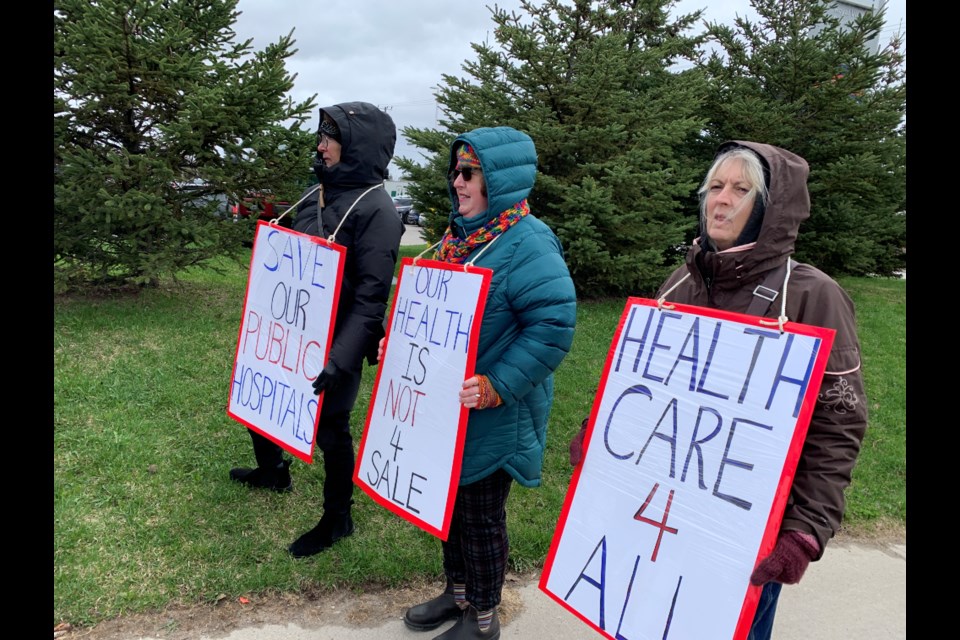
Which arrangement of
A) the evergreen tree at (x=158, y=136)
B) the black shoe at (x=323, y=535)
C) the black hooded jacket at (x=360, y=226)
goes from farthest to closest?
the evergreen tree at (x=158, y=136) → the black shoe at (x=323, y=535) → the black hooded jacket at (x=360, y=226)

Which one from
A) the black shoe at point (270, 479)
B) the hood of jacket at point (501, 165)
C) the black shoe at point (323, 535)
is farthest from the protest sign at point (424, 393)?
the black shoe at point (270, 479)

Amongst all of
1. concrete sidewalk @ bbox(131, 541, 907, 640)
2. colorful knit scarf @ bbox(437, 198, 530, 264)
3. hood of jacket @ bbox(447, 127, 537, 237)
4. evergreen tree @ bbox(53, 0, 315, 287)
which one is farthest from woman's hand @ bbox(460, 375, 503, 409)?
evergreen tree @ bbox(53, 0, 315, 287)

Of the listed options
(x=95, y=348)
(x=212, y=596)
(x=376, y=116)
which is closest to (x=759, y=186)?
(x=376, y=116)

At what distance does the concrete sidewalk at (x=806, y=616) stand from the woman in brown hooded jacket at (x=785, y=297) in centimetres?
109

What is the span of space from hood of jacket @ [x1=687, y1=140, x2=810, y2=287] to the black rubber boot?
1.92m

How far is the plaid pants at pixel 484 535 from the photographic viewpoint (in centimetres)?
257

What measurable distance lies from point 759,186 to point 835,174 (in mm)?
10548

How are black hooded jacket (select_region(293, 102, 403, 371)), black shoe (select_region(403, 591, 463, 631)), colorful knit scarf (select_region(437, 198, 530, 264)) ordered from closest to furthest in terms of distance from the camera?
colorful knit scarf (select_region(437, 198, 530, 264)) → black shoe (select_region(403, 591, 463, 631)) → black hooded jacket (select_region(293, 102, 403, 371))

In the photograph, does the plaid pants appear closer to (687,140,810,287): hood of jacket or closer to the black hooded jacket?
the black hooded jacket

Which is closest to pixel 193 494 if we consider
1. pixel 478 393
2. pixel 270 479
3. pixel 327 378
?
pixel 270 479

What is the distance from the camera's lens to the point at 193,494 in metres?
3.78

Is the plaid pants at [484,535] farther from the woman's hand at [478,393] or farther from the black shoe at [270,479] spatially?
the black shoe at [270,479]

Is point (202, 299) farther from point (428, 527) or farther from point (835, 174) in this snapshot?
point (835, 174)

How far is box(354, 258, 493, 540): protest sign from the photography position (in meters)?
2.43
